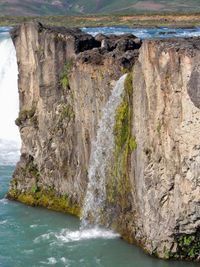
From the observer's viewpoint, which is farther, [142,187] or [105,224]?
[105,224]

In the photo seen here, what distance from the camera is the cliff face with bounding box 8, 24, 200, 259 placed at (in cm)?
2112

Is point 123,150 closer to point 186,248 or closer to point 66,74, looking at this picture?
point 186,248

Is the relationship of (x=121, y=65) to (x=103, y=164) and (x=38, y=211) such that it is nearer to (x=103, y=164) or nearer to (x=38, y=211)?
(x=103, y=164)

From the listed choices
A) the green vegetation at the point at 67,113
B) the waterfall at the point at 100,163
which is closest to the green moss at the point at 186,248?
the waterfall at the point at 100,163

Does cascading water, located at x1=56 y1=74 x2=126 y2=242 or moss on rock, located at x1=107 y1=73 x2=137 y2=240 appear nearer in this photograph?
moss on rock, located at x1=107 y1=73 x2=137 y2=240

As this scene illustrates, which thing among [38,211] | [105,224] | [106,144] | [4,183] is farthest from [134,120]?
[4,183]

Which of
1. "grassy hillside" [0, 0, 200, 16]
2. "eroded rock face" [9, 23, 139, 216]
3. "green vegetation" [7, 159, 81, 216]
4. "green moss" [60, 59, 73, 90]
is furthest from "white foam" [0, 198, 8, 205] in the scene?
"grassy hillside" [0, 0, 200, 16]

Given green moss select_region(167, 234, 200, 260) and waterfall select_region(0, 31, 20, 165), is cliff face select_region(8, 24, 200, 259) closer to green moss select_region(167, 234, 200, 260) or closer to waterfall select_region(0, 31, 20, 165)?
green moss select_region(167, 234, 200, 260)

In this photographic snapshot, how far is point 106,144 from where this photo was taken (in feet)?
82.8

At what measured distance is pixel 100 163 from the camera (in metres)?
25.6

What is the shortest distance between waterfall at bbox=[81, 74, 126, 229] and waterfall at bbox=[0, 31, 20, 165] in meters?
15.2

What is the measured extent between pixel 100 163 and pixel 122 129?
1.83 meters

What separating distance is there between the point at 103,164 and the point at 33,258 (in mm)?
4142

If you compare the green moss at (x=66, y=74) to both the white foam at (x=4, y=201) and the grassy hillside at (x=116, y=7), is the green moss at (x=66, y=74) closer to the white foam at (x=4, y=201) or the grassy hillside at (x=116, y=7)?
the white foam at (x=4, y=201)
